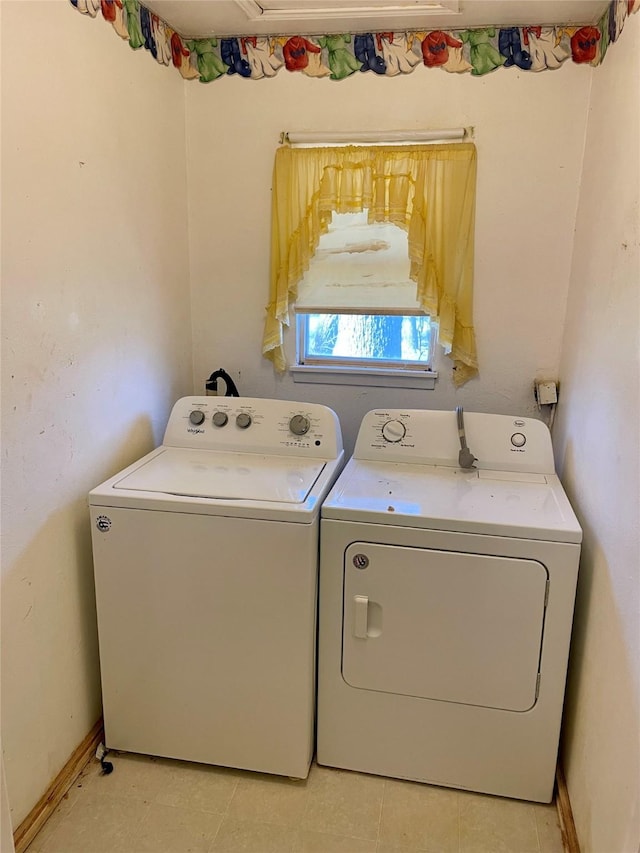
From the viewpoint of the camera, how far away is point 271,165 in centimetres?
228

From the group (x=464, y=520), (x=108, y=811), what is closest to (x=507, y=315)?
(x=464, y=520)

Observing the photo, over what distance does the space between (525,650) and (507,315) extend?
1.20 m

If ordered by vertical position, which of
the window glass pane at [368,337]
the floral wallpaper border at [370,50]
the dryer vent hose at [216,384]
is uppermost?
the floral wallpaper border at [370,50]

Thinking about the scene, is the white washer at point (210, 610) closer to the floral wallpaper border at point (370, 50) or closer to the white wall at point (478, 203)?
the white wall at point (478, 203)

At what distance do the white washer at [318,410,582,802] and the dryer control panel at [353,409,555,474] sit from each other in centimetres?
16

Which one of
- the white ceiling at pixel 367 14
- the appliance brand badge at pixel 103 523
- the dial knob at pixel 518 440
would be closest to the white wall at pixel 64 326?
the appliance brand badge at pixel 103 523

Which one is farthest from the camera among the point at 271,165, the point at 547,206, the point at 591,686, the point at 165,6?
the point at 271,165

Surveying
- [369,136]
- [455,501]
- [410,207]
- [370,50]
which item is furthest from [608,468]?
[370,50]

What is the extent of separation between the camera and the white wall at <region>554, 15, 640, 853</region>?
1304 mm

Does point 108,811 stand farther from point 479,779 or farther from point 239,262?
point 239,262

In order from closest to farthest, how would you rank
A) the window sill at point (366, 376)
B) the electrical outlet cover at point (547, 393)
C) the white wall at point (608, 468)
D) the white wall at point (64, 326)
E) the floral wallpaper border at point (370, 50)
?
the white wall at point (608, 468) → the white wall at point (64, 326) → the floral wallpaper border at point (370, 50) → the electrical outlet cover at point (547, 393) → the window sill at point (366, 376)

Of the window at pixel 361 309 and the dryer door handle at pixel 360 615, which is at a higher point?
the window at pixel 361 309

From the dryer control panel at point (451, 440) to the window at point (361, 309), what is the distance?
12.9 inches

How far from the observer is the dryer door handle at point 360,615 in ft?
5.52
